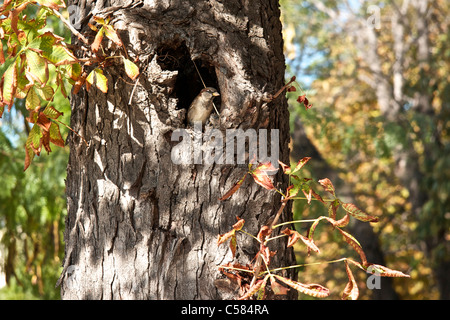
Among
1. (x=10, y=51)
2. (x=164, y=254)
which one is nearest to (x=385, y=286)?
(x=164, y=254)

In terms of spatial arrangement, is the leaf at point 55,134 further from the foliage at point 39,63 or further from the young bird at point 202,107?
the young bird at point 202,107

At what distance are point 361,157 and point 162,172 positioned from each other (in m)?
9.36

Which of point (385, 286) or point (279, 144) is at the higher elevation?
point (279, 144)

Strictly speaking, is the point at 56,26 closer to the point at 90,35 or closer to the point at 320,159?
the point at 90,35

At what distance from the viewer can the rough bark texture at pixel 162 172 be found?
59.2 inches

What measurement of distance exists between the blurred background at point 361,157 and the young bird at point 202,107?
0.52m

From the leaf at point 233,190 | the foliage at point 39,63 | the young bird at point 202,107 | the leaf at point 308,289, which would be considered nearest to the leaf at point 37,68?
the foliage at point 39,63

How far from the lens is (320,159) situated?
5.72 meters

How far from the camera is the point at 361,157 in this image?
33.9 feet

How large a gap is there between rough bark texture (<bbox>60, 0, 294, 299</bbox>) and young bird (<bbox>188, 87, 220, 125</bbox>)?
0.04m

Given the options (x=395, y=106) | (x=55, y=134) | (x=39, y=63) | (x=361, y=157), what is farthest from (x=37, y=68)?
(x=361, y=157)

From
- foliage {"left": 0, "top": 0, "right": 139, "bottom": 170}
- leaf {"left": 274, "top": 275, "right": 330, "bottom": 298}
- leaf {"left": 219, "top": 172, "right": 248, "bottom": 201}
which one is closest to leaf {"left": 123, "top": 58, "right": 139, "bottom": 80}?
foliage {"left": 0, "top": 0, "right": 139, "bottom": 170}

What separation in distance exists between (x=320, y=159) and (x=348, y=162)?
4.73m

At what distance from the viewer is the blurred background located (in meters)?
4.02
